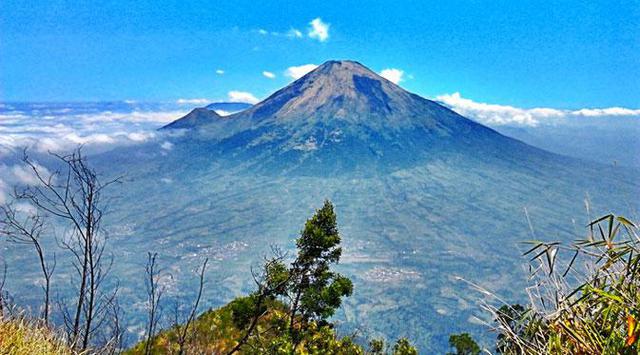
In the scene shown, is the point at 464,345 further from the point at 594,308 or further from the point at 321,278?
the point at 594,308

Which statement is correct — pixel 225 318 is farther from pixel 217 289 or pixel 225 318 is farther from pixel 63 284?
pixel 63 284

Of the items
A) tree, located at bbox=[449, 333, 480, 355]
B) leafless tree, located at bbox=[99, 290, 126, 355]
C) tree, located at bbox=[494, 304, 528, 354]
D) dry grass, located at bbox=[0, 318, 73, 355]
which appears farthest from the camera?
tree, located at bbox=[449, 333, 480, 355]

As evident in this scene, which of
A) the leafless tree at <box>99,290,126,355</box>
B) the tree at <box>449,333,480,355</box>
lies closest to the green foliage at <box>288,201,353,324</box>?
the leafless tree at <box>99,290,126,355</box>

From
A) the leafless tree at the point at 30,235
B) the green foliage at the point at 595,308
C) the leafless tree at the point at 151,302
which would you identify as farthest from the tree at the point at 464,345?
the green foliage at the point at 595,308

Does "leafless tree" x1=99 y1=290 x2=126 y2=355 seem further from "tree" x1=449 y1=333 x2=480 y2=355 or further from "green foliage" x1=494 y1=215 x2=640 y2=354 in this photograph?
"tree" x1=449 y1=333 x2=480 y2=355

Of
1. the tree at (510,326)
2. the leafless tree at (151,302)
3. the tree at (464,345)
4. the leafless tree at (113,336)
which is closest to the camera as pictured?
the tree at (510,326)

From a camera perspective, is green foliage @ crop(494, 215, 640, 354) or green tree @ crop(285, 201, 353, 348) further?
green tree @ crop(285, 201, 353, 348)

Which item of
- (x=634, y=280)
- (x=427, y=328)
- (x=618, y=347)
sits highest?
(x=634, y=280)

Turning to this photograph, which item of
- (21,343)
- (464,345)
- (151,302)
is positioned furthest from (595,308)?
(464,345)

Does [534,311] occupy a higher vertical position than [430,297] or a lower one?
higher

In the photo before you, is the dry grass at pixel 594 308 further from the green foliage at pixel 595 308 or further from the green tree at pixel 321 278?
the green tree at pixel 321 278

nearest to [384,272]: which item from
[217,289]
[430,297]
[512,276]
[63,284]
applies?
[430,297]
